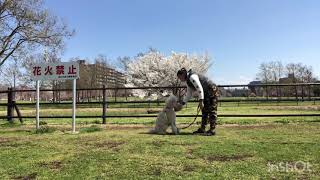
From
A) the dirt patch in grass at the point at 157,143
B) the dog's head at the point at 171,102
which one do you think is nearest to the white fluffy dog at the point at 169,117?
the dog's head at the point at 171,102

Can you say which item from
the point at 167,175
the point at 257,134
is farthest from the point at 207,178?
the point at 257,134

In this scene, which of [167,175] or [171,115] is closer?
[167,175]

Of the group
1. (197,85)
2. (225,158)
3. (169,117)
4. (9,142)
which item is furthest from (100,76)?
(225,158)

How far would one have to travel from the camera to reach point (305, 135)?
356 inches

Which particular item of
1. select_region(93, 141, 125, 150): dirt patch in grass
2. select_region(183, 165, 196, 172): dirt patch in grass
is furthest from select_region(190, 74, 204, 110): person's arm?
select_region(183, 165, 196, 172): dirt patch in grass

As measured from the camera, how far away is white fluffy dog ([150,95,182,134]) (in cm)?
984

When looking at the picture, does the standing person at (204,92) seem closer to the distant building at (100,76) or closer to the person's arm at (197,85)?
the person's arm at (197,85)

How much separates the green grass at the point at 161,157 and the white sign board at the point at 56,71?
2.86m

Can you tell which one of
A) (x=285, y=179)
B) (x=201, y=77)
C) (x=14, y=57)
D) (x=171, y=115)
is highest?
(x=14, y=57)

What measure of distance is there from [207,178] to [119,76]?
2461 inches

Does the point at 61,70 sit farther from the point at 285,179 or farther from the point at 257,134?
the point at 285,179

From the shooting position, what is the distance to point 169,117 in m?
9.92

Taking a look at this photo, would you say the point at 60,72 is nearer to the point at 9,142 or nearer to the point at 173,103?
the point at 9,142

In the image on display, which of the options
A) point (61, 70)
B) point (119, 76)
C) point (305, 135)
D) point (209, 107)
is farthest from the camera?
point (119, 76)
